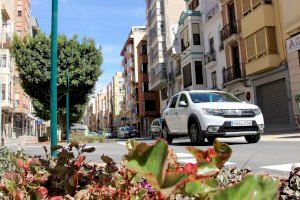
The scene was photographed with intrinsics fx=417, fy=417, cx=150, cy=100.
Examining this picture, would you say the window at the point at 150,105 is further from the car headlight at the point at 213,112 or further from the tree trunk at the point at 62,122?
the car headlight at the point at 213,112

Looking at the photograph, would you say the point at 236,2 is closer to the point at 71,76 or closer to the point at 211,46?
the point at 211,46

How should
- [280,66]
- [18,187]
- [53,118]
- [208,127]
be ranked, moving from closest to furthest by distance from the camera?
[18,187] → [53,118] → [208,127] → [280,66]

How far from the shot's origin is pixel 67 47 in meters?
34.8

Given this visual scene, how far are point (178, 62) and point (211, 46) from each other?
10101mm

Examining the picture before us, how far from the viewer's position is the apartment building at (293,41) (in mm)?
21562

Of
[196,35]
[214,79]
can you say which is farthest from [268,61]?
[196,35]

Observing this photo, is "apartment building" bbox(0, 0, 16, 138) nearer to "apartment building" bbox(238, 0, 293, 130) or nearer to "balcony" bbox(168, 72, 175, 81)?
"balcony" bbox(168, 72, 175, 81)

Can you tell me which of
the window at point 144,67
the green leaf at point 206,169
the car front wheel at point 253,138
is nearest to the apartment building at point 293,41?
the car front wheel at point 253,138

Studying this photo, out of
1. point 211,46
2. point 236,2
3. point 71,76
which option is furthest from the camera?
point 211,46

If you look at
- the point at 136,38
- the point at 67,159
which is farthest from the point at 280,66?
the point at 136,38

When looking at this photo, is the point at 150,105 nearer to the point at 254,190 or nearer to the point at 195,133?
the point at 195,133

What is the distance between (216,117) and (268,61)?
1466 cm

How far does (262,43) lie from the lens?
25.3 m

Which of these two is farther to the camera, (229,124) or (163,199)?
(229,124)
